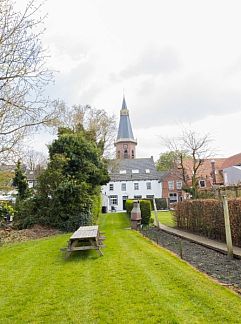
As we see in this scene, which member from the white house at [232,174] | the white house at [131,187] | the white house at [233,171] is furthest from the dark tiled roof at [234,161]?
the white house at [131,187]

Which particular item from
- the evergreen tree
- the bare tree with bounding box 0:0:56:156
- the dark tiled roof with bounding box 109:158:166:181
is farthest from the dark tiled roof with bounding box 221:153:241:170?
the bare tree with bounding box 0:0:56:156

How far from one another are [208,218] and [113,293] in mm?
7291

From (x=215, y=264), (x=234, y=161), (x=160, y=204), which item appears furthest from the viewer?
(x=160, y=204)

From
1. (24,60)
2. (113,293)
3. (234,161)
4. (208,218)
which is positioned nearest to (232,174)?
(234,161)

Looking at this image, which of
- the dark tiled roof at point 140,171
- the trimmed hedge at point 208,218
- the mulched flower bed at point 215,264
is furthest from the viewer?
the dark tiled roof at point 140,171

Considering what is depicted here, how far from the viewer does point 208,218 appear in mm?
10797

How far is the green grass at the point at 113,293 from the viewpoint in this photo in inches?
138

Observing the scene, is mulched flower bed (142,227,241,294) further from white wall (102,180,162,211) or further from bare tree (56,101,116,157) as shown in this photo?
white wall (102,180,162,211)

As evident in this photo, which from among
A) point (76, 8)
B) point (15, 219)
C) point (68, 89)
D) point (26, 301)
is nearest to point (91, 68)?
point (68, 89)

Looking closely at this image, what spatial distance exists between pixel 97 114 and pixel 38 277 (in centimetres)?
2215

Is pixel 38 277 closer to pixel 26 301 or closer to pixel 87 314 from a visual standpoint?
pixel 26 301

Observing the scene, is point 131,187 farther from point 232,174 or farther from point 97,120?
point 97,120

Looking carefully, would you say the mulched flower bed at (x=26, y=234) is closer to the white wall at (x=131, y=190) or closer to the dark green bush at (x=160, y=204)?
the dark green bush at (x=160, y=204)

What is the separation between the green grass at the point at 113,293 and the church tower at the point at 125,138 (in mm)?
54324
